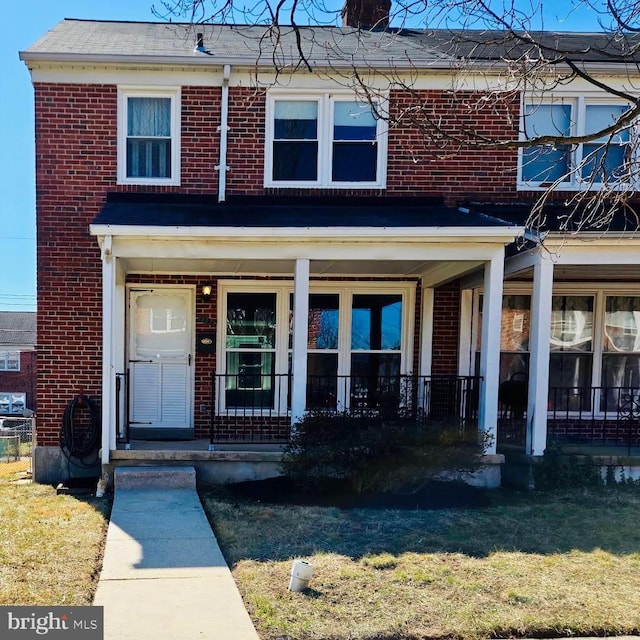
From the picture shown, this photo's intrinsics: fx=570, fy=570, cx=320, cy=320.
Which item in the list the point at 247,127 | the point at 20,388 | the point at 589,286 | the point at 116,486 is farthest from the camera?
the point at 20,388

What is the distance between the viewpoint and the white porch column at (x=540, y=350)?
A: 7.00m

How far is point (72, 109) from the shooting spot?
7.96 metres

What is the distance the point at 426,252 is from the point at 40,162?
5461 millimetres

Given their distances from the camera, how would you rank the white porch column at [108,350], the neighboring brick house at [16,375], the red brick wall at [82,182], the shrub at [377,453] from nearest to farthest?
the shrub at [377,453]
the white porch column at [108,350]
the red brick wall at [82,182]
the neighboring brick house at [16,375]

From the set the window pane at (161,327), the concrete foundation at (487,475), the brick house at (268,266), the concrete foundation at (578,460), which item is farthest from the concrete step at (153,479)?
the concrete foundation at (578,460)

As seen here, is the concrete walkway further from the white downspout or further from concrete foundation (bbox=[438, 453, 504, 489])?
the white downspout

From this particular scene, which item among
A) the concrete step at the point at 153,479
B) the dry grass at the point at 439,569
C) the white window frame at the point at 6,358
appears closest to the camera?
the dry grass at the point at 439,569

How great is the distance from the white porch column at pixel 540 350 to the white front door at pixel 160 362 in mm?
4773

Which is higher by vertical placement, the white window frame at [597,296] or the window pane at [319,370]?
the white window frame at [597,296]

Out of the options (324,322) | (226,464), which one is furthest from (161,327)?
(226,464)

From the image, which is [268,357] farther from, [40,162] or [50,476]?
[40,162]

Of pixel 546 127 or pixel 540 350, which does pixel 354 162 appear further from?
pixel 540 350

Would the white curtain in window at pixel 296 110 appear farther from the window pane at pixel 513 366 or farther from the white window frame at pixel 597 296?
the window pane at pixel 513 366

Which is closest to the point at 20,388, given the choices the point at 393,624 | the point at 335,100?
the point at 335,100
